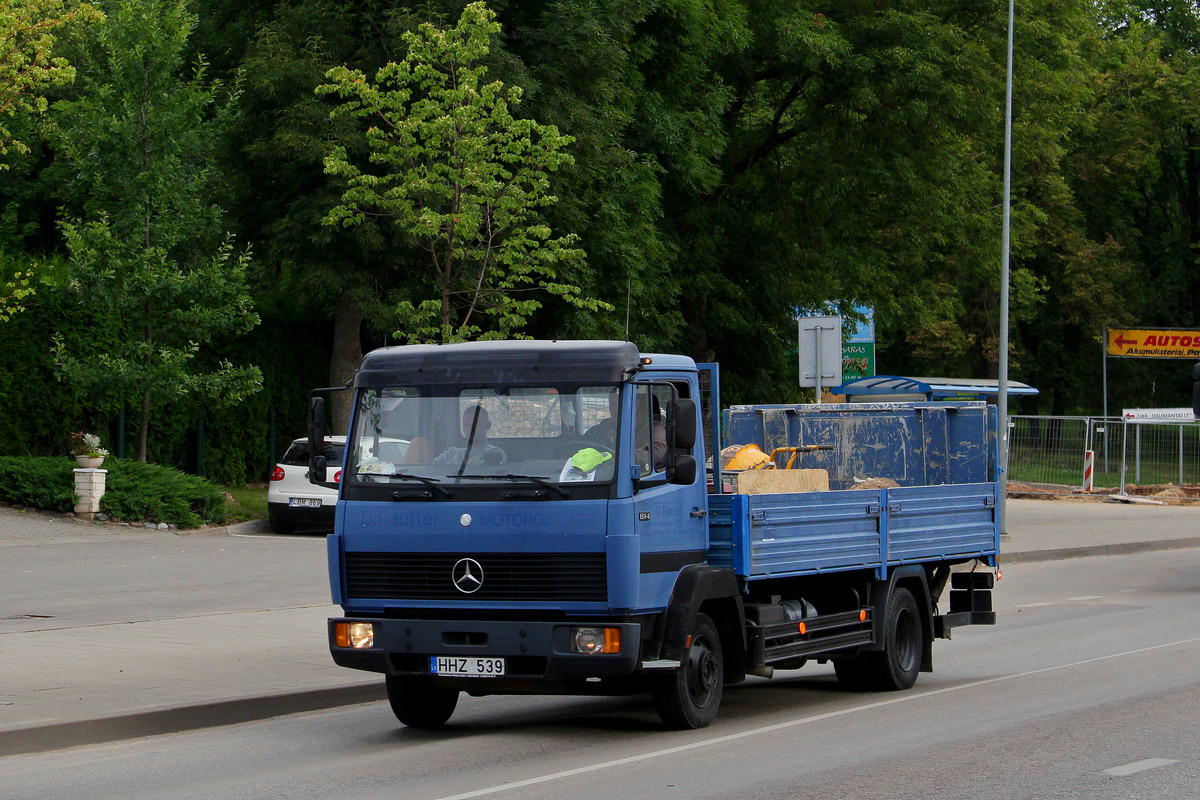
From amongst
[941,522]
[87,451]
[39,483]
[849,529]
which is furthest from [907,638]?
[39,483]

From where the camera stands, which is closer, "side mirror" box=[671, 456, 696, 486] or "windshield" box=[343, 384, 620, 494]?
"windshield" box=[343, 384, 620, 494]

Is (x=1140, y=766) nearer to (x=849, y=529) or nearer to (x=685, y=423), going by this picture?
(x=849, y=529)

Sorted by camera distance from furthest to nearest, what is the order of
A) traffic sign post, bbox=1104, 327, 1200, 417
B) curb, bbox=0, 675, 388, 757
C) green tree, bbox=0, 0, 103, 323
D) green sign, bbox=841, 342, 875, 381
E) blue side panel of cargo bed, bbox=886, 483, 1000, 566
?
traffic sign post, bbox=1104, 327, 1200, 417
green sign, bbox=841, 342, 875, 381
green tree, bbox=0, 0, 103, 323
blue side panel of cargo bed, bbox=886, 483, 1000, 566
curb, bbox=0, 675, 388, 757

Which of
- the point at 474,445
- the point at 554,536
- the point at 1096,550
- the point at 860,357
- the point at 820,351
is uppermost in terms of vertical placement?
the point at 860,357

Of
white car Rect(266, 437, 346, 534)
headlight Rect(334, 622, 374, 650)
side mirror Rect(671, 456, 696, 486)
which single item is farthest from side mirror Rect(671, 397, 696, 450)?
white car Rect(266, 437, 346, 534)

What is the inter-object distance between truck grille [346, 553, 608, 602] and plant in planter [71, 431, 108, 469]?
581 inches

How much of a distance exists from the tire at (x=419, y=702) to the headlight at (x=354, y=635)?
625 mm

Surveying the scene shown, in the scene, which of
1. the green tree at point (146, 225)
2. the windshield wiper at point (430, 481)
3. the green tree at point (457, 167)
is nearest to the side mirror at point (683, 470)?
the windshield wiper at point (430, 481)

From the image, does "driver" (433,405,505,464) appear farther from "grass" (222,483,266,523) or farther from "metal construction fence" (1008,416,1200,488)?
"metal construction fence" (1008,416,1200,488)

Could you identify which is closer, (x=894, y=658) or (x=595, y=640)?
(x=595, y=640)

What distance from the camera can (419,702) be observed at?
9328 millimetres

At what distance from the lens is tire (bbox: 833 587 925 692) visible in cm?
1064

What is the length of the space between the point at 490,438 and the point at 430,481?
429 millimetres

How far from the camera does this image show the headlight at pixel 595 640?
8055 mm
